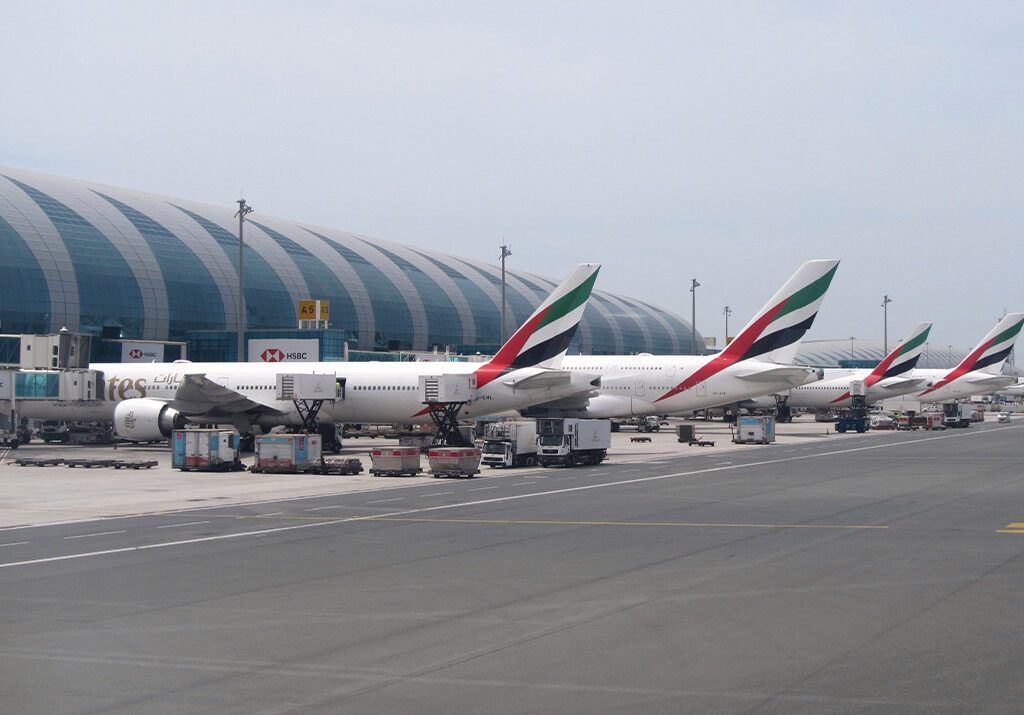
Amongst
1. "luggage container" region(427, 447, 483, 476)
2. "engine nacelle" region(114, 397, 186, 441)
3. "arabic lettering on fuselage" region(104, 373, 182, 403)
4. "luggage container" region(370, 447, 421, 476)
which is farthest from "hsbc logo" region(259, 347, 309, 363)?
"luggage container" region(427, 447, 483, 476)

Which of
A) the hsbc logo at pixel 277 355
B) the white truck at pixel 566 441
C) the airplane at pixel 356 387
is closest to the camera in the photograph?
the white truck at pixel 566 441

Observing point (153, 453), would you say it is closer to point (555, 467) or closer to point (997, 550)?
point (555, 467)

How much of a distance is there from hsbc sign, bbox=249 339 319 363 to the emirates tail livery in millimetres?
50475

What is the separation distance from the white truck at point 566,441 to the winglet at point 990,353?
56693 millimetres

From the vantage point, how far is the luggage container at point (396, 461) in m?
37.0

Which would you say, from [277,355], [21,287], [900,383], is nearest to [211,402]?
[277,355]

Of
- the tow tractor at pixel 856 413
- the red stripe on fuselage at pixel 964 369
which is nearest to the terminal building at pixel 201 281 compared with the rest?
the tow tractor at pixel 856 413

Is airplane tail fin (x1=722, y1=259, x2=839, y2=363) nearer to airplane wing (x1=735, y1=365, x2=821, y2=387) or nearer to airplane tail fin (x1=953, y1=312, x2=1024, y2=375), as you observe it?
airplane wing (x1=735, y1=365, x2=821, y2=387)

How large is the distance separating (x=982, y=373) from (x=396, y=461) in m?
69.6

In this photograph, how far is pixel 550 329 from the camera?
46.2 m

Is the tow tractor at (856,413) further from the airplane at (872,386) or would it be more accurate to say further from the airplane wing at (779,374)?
the airplane wing at (779,374)

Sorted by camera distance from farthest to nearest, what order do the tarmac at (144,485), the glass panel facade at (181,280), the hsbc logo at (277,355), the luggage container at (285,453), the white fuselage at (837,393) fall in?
1. the glass panel facade at (181,280)
2. the white fuselage at (837,393)
3. the hsbc logo at (277,355)
4. the luggage container at (285,453)
5. the tarmac at (144,485)

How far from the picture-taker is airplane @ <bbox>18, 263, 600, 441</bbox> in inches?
1794

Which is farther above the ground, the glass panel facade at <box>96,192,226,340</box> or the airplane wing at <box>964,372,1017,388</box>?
the glass panel facade at <box>96,192,226,340</box>
